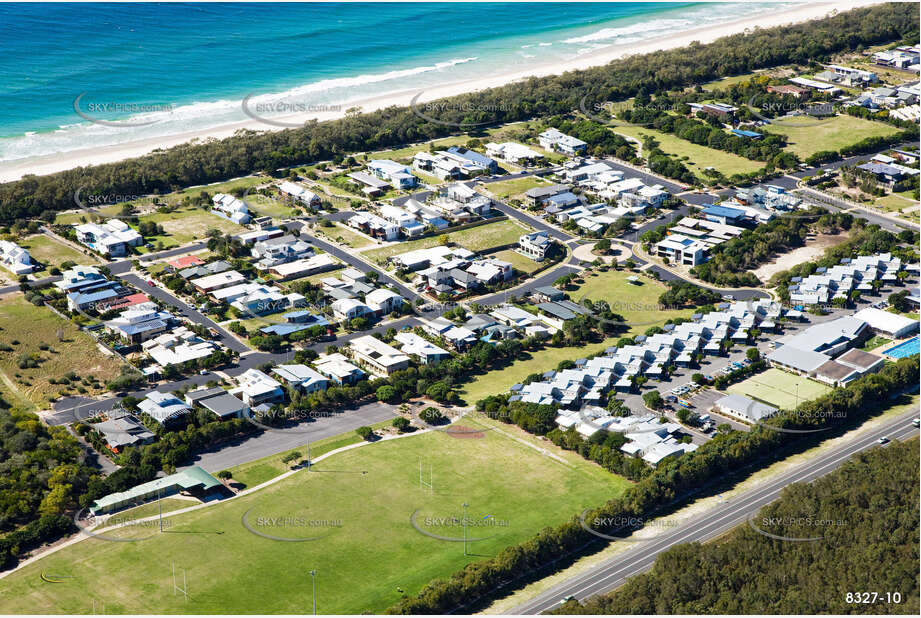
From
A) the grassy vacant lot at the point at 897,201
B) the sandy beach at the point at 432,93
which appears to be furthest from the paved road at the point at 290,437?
the grassy vacant lot at the point at 897,201

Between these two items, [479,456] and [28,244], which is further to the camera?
[28,244]

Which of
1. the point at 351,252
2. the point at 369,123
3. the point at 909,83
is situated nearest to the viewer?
the point at 351,252

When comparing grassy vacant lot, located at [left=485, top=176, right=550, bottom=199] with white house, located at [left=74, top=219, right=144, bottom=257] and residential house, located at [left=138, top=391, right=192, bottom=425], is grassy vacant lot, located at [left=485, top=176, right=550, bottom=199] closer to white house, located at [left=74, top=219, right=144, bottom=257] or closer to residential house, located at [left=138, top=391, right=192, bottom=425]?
white house, located at [left=74, top=219, right=144, bottom=257]

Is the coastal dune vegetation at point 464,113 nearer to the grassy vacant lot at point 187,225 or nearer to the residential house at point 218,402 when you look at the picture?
the grassy vacant lot at point 187,225

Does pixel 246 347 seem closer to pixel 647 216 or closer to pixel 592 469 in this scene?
pixel 592 469

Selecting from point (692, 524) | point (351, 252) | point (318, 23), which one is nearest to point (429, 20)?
point (318, 23)

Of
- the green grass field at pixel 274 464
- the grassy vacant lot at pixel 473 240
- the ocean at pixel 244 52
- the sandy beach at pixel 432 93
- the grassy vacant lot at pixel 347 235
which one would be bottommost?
the green grass field at pixel 274 464
